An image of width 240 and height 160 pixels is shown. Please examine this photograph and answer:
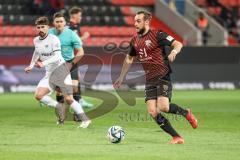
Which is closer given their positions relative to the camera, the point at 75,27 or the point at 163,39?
the point at 163,39

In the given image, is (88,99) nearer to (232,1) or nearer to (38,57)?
(38,57)

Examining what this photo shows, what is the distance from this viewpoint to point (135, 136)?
1285cm

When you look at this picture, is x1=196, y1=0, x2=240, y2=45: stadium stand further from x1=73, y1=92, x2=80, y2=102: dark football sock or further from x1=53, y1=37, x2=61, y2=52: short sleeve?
x1=53, y1=37, x2=61, y2=52: short sleeve

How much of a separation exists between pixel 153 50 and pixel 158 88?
649 millimetres

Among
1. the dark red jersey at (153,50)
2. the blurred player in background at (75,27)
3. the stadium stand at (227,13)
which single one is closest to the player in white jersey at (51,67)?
the blurred player in background at (75,27)

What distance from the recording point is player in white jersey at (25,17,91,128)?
1426 cm

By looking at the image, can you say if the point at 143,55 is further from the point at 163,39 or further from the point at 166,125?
the point at 166,125

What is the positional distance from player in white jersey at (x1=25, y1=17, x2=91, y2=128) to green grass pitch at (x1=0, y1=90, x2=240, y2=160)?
1.52ft

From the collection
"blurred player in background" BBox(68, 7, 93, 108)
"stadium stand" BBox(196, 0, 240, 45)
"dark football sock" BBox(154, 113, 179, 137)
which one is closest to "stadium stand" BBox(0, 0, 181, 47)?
"stadium stand" BBox(196, 0, 240, 45)

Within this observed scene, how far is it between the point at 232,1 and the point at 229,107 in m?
16.1

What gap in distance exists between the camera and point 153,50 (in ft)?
39.3

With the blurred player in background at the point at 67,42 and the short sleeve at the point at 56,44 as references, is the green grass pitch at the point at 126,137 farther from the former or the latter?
the short sleeve at the point at 56,44

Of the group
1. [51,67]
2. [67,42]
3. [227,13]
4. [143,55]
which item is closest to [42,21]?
[51,67]

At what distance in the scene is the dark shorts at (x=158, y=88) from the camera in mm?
11953
